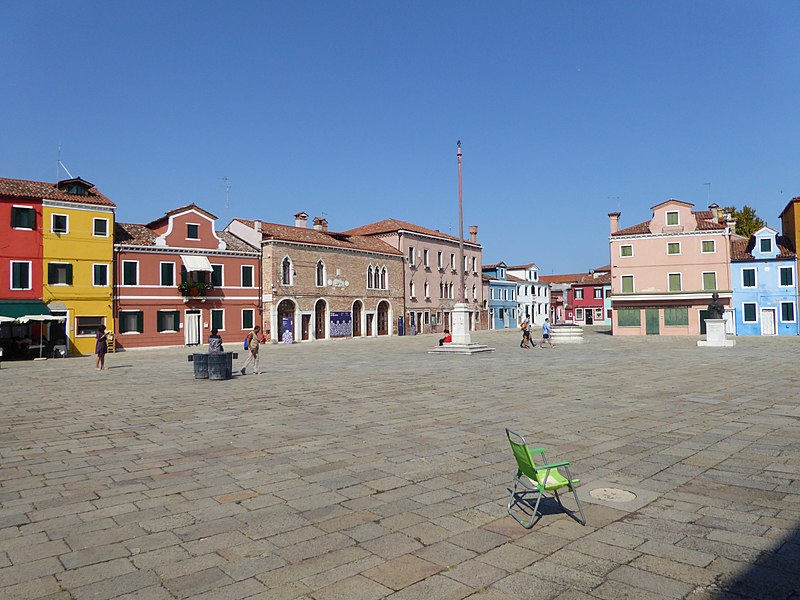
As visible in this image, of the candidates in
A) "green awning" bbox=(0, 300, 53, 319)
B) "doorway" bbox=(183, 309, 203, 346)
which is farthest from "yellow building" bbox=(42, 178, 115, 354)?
"doorway" bbox=(183, 309, 203, 346)

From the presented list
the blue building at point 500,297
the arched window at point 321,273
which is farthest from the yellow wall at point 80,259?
the blue building at point 500,297

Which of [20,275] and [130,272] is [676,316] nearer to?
[130,272]

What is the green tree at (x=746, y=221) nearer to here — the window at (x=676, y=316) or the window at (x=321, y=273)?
the window at (x=676, y=316)

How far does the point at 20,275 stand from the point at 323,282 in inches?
783

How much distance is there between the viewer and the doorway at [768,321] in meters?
44.3

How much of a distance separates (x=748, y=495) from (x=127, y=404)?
1115 centimetres

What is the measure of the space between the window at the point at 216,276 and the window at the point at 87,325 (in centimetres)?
731

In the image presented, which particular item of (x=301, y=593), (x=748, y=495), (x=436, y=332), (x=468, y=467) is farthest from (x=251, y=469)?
(x=436, y=332)

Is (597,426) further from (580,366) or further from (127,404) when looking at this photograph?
(580,366)

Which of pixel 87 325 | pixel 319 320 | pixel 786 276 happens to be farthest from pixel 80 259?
pixel 786 276

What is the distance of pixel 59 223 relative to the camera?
31484mm

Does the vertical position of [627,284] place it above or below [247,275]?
below

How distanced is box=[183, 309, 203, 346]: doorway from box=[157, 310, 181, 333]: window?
22.1 inches

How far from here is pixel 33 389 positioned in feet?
50.4
